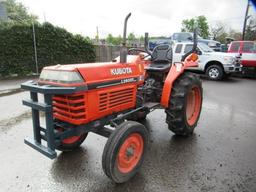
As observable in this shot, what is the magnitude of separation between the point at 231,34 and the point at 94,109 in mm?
47128

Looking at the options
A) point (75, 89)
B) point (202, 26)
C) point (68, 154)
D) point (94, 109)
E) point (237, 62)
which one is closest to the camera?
point (75, 89)

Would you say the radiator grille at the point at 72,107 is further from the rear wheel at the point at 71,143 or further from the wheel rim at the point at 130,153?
the rear wheel at the point at 71,143

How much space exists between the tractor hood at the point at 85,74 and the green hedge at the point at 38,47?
8417 mm

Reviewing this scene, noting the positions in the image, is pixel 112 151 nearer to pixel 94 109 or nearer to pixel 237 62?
pixel 94 109

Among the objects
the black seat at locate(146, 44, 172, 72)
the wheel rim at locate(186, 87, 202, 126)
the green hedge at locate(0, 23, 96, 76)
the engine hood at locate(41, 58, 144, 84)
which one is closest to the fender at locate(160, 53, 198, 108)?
the black seat at locate(146, 44, 172, 72)

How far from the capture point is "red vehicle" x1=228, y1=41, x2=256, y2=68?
10.7m

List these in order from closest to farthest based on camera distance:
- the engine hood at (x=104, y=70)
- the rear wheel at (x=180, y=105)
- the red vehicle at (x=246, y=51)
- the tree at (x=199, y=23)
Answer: the engine hood at (x=104, y=70), the rear wheel at (x=180, y=105), the red vehicle at (x=246, y=51), the tree at (x=199, y=23)

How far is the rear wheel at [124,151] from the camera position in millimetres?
2260

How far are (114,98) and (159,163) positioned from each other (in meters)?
1.10

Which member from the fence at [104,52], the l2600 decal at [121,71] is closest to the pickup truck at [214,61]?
the fence at [104,52]

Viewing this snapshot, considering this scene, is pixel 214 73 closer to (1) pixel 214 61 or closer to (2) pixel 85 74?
(1) pixel 214 61

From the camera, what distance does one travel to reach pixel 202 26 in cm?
4159

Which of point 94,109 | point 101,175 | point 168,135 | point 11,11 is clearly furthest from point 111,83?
point 11,11

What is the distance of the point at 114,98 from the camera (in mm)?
2725
